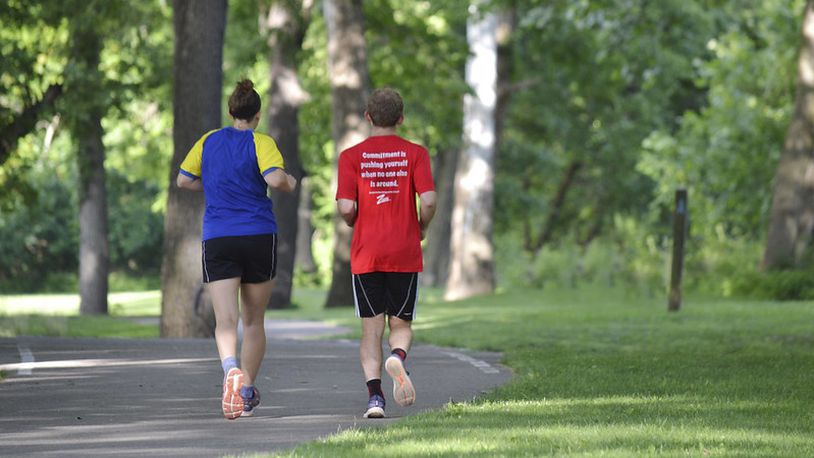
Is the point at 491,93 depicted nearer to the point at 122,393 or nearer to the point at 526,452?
the point at 122,393

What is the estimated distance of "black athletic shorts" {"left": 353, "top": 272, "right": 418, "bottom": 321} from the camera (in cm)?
1006

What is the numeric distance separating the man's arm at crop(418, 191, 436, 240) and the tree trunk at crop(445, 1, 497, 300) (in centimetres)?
2834

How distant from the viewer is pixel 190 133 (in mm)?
19766

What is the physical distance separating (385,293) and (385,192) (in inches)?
27.0

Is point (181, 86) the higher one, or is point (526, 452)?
point (181, 86)

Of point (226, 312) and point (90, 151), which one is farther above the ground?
point (90, 151)

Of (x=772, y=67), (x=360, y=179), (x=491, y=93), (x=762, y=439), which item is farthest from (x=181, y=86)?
(x=772, y=67)

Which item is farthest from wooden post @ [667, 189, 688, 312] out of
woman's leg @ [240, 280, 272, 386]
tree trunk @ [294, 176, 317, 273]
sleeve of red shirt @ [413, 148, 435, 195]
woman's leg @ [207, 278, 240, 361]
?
tree trunk @ [294, 176, 317, 273]

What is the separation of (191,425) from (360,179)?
5.87 feet

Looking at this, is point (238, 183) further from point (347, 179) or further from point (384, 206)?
point (384, 206)

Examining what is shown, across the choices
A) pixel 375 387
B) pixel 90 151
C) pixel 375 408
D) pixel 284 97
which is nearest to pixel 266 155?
pixel 375 387

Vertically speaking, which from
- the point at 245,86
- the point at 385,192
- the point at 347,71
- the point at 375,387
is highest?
the point at 347,71

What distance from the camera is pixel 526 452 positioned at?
787 centimetres

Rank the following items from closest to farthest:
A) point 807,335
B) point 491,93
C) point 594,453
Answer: point 594,453, point 807,335, point 491,93
